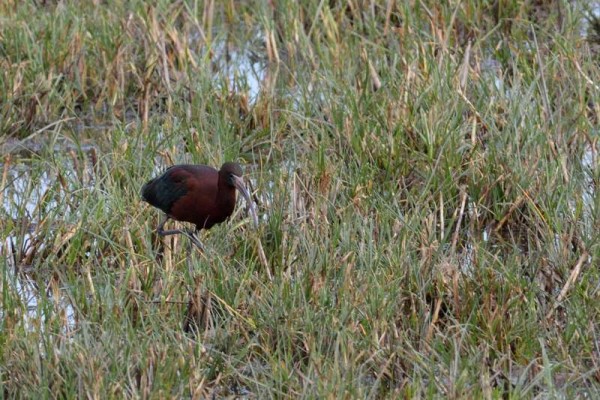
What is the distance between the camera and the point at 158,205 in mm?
5793

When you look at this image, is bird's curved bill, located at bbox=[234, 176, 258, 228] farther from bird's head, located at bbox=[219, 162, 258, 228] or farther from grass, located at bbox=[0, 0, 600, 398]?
grass, located at bbox=[0, 0, 600, 398]

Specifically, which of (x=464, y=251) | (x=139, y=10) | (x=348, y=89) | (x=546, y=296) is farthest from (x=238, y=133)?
(x=546, y=296)

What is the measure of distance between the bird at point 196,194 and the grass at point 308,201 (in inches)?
4.7

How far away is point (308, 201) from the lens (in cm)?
596

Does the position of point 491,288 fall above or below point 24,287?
above

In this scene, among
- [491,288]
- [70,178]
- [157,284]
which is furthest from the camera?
[70,178]

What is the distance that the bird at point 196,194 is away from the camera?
5629mm

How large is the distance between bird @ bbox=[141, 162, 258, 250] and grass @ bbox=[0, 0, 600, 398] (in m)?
0.12

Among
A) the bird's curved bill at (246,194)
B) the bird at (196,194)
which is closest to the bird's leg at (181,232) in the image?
the bird at (196,194)

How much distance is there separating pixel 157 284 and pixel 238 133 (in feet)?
6.18

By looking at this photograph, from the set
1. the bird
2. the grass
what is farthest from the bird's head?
the grass

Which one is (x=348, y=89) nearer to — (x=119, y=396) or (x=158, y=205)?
(x=158, y=205)

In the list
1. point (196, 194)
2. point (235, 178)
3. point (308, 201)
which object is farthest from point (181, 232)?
point (308, 201)

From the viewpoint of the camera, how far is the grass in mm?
4508
